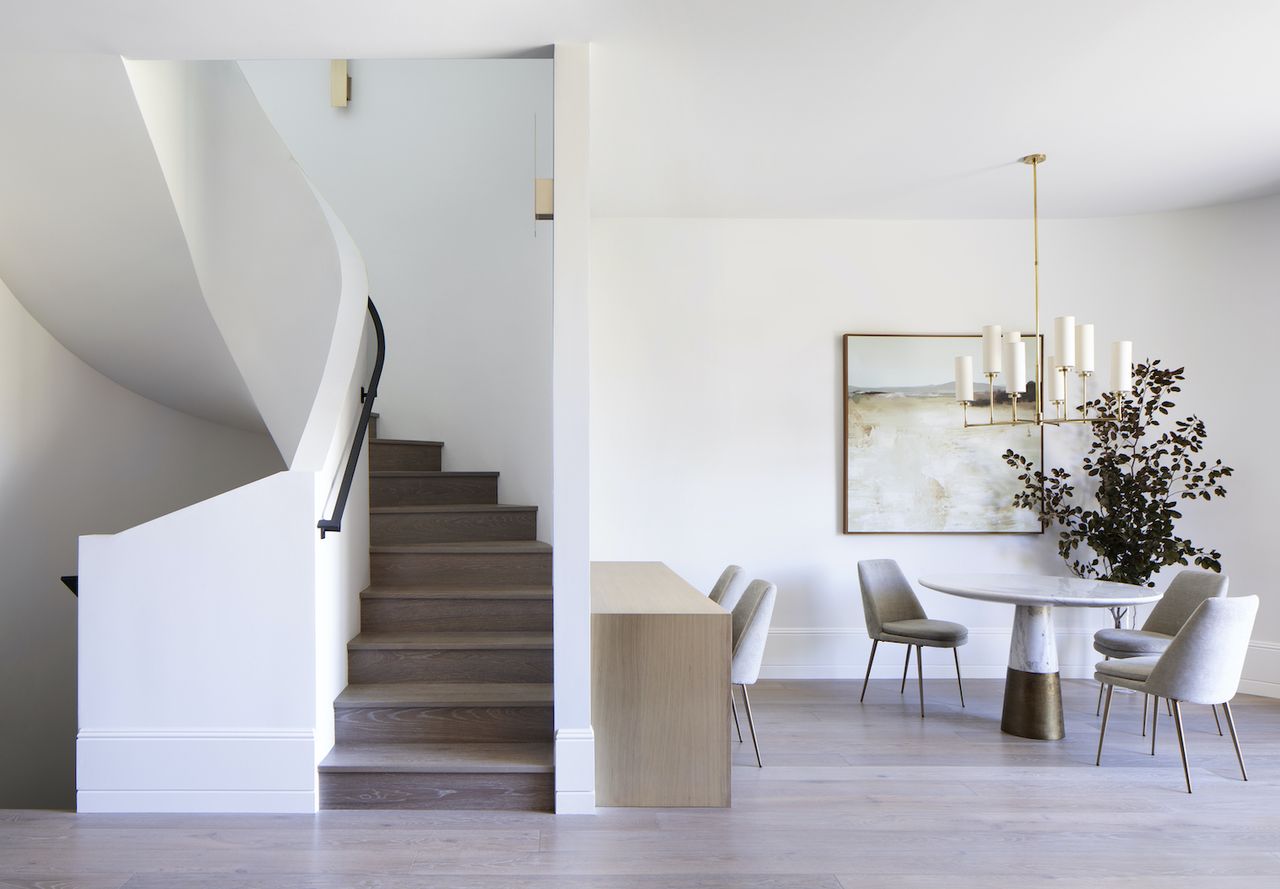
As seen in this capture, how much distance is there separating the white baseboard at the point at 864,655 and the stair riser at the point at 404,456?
7.86 ft

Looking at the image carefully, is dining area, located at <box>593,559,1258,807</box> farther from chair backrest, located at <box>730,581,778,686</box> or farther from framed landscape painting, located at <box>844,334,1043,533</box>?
framed landscape painting, located at <box>844,334,1043,533</box>

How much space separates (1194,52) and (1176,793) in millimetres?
2876

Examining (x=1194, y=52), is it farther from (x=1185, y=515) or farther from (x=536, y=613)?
(x=536, y=613)

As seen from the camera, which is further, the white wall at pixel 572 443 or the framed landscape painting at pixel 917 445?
the framed landscape painting at pixel 917 445

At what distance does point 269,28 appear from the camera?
10.7 ft

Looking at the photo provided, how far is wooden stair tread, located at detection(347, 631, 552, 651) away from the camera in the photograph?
3.98m

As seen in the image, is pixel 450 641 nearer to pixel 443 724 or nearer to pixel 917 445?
pixel 443 724

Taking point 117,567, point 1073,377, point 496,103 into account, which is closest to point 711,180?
point 496,103

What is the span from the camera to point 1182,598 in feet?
16.1

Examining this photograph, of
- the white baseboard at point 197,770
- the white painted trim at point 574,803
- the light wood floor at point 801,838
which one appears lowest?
the light wood floor at point 801,838

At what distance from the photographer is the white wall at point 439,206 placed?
582 cm

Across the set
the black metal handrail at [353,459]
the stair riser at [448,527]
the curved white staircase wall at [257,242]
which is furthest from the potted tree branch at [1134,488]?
the curved white staircase wall at [257,242]

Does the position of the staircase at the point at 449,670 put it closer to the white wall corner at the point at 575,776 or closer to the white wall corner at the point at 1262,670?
the white wall corner at the point at 575,776

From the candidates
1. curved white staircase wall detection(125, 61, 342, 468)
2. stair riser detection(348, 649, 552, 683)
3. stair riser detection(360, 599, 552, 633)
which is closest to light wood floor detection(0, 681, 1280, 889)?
stair riser detection(348, 649, 552, 683)
